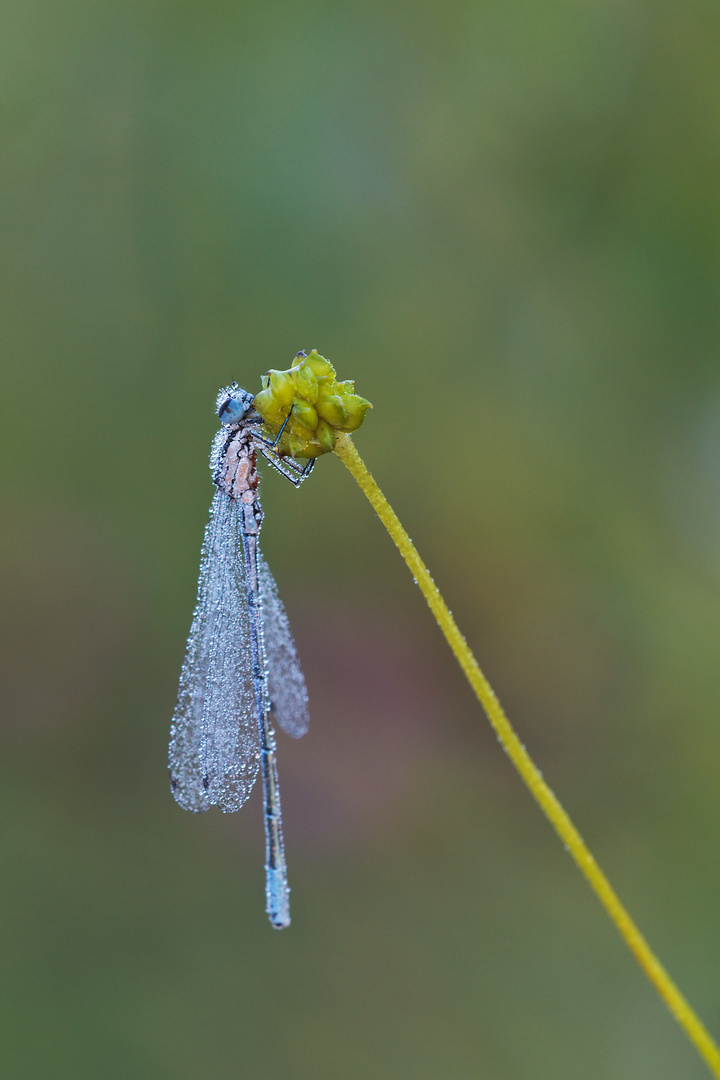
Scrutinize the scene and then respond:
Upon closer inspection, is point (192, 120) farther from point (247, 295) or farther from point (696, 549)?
point (696, 549)

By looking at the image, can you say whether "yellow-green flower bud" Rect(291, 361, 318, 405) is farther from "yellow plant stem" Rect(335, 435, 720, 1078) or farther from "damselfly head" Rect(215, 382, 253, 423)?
"damselfly head" Rect(215, 382, 253, 423)

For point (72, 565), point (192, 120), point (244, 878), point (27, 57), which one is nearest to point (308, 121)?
point (192, 120)

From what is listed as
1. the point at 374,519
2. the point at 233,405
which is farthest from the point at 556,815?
the point at 374,519

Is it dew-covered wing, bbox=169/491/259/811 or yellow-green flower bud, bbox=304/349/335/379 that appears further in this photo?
dew-covered wing, bbox=169/491/259/811

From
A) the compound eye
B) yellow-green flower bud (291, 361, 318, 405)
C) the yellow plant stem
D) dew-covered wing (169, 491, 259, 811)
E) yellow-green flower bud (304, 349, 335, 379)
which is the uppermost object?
the compound eye

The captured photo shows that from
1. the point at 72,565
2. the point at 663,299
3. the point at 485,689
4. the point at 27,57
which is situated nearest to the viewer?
the point at 485,689

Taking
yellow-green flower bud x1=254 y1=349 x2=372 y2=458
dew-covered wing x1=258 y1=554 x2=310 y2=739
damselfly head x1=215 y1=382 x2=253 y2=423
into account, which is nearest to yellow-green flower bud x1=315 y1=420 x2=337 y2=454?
yellow-green flower bud x1=254 y1=349 x2=372 y2=458

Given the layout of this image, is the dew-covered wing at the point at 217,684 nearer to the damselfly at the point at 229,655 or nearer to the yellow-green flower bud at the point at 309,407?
the damselfly at the point at 229,655
